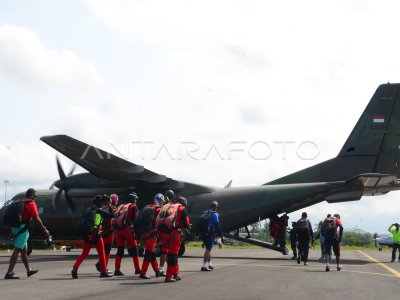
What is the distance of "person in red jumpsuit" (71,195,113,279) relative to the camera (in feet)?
47.6

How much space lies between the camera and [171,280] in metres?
13.7

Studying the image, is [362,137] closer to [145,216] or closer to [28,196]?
[145,216]

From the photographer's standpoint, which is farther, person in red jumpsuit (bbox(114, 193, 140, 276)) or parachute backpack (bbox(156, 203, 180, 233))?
person in red jumpsuit (bbox(114, 193, 140, 276))

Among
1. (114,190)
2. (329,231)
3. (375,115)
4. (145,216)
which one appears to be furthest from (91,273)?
(375,115)

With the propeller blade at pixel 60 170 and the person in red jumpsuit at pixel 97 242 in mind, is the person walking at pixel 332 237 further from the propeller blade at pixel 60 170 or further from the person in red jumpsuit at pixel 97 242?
the propeller blade at pixel 60 170

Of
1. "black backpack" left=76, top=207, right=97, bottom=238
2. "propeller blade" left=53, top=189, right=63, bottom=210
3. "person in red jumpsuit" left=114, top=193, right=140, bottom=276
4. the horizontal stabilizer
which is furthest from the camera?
"propeller blade" left=53, top=189, right=63, bottom=210

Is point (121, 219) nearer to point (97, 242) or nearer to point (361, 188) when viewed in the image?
point (97, 242)

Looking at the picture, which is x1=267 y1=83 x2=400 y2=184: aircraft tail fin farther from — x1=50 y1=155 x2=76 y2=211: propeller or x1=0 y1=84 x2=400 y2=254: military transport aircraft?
x1=50 y1=155 x2=76 y2=211: propeller

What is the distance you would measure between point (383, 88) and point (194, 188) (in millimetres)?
9280

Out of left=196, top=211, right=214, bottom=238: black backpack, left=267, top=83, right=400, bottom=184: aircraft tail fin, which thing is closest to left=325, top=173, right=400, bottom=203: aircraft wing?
left=267, top=83, right=400, bottom=184: aircraft tail fin

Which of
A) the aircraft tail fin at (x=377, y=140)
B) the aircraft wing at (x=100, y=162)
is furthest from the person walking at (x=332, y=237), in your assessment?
the aircraft wing at (x=100, y=162)

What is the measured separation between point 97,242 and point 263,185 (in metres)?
12.5

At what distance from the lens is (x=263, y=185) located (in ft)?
84.9

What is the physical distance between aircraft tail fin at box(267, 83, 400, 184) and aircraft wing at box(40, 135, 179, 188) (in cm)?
767
